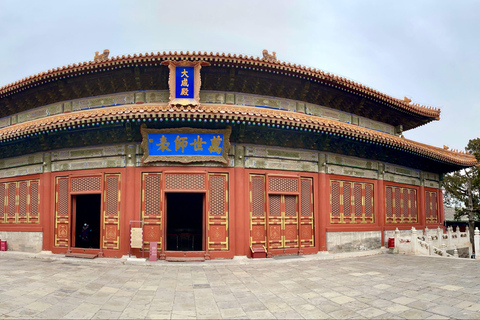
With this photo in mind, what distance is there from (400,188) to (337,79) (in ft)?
23.8

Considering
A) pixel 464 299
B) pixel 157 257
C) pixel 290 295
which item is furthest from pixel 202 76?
pixel 464 299

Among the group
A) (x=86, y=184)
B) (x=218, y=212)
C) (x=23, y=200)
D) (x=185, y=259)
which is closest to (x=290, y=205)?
(x=218, y=212)

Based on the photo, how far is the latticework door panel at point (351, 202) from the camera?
13.5 metres

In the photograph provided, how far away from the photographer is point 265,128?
1184 centimetres

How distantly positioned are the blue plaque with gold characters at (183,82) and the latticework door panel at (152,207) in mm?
3325

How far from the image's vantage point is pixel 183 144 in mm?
11430

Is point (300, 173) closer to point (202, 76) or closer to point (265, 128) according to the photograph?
point (265, 128)

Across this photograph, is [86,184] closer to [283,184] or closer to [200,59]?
[200,59]

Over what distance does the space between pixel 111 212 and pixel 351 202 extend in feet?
33.6

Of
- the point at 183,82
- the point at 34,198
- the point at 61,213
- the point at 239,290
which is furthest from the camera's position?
the point at 34,198

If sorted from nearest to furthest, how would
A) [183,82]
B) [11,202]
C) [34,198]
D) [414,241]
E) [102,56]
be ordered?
[183,82] → [102,56] → [34,198] → [414,241] → [11,202]

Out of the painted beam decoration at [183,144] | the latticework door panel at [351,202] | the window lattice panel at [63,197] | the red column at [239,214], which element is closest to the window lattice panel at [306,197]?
the latticework door panel at [351,202]

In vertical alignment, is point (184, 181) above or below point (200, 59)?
below

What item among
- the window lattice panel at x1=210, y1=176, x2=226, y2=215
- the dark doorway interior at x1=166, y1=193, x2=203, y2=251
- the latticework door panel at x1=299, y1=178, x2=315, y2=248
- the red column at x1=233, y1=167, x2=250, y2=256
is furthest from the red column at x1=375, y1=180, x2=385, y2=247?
the dark doorway interior at x1=166, y1=193, x2=203, y2=251
